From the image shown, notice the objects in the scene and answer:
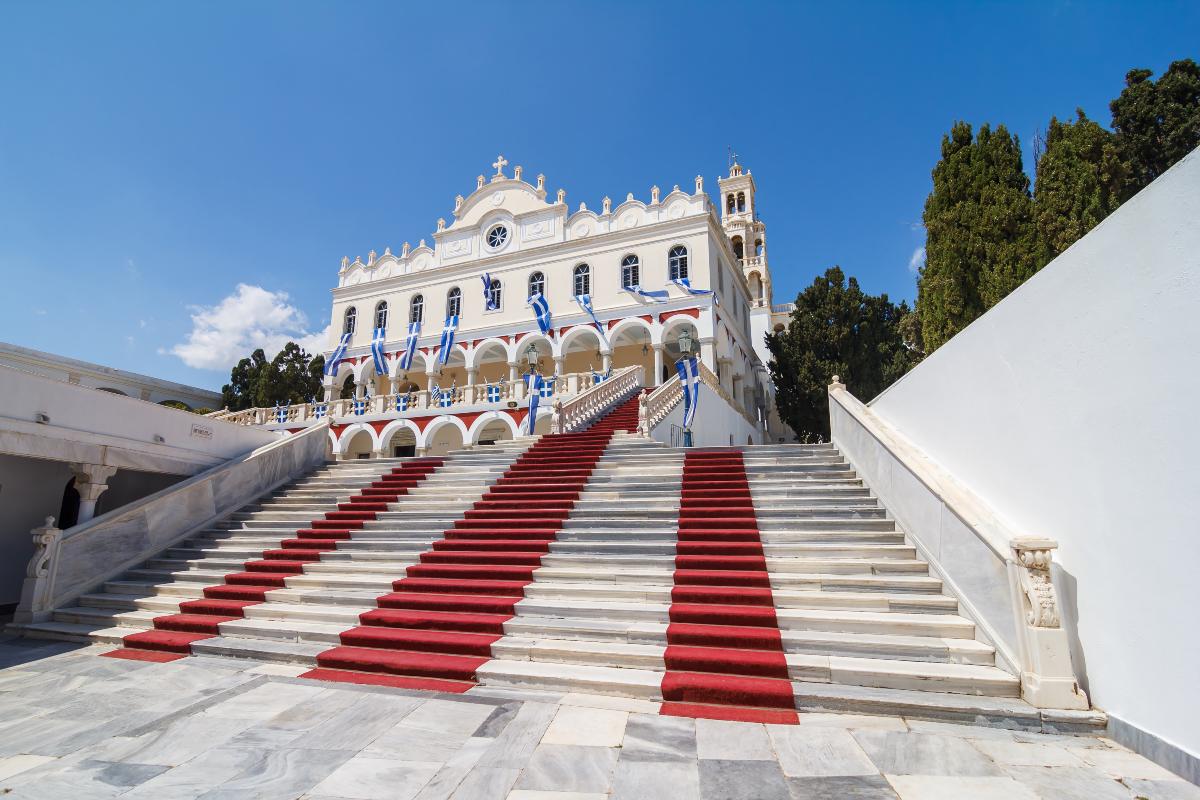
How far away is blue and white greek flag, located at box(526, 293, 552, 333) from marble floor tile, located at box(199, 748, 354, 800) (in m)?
22.6

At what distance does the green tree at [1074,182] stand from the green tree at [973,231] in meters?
0.29

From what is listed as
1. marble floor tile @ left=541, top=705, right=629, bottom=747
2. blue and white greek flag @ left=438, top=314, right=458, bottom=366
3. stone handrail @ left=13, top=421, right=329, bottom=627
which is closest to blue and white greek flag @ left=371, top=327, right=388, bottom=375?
blue and white greek flag @ left=438, top=314, right=458, bottom=366

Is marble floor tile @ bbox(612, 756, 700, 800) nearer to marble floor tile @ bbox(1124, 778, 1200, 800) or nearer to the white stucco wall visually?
marble floor tile @ bbox(1124, 778, 1200, 800)

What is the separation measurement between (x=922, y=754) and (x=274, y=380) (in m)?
34.5

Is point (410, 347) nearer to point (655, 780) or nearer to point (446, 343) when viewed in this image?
point (446, 343)

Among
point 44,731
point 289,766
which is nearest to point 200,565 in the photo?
point 44,731

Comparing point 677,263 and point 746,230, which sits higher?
point 746,230

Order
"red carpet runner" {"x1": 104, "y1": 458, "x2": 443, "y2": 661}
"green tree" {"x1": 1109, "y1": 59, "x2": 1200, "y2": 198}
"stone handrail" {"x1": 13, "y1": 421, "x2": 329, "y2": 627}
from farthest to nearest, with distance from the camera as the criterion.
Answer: "green tree" {"x1": 1109, "y1": 59, "x2": 1200, "y2": 198}
"stone handrail" {"x1": 13, "y1": 421, "x2": 329, "y2": 627}
"red carpet runner" {"x1": 104, "y1": 458, "x2": 443, "y2": 661}

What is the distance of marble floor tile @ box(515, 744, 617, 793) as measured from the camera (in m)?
3.03

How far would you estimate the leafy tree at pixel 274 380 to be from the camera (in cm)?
3036

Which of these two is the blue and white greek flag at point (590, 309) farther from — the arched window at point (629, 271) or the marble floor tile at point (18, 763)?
the marble floor tile at point (18, 763)

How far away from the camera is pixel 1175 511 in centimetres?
319

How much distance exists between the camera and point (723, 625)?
17.0ft

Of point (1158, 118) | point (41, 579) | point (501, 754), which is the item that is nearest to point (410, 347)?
point (41, 579)
